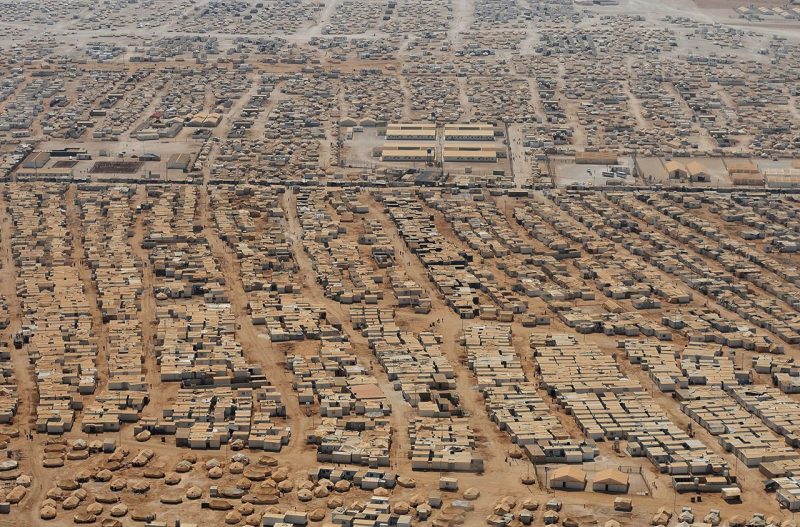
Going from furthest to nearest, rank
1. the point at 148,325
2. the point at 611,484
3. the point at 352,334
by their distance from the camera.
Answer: the point at 148,325
the point at 352,334
the point at 611,484

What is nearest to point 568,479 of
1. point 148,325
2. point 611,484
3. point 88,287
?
point 611,484

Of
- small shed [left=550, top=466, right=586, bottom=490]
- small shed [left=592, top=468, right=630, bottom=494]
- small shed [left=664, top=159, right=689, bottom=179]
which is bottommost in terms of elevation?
small shed [left=664, top=159, right=689, bottom=179]

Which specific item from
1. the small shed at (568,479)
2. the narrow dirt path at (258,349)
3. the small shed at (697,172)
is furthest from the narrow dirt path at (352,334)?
the small shed at (697,172)

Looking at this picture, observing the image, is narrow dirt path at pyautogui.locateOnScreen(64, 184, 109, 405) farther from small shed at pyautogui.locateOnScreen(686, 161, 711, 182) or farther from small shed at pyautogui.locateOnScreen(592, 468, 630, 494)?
small shed at pyautogui.locateOnScreen(686, 161, 711, 182)

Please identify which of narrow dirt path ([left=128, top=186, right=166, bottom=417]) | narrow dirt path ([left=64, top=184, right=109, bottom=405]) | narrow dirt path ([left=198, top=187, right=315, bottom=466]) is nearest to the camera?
narrow dirt path ([left=198, top=187, right=315, bottom=466])

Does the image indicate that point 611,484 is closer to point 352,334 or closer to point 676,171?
point 352,334

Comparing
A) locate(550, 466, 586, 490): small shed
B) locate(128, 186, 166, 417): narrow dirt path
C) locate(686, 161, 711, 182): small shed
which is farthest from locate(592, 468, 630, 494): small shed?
locate(686, 161, 711, 182): small shed

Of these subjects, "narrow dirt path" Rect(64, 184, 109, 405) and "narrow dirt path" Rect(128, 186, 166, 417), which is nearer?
"narrow dirt path" Rect(128, 186, 166, 417)

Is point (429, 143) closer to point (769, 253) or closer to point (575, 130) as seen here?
point (575, 130)

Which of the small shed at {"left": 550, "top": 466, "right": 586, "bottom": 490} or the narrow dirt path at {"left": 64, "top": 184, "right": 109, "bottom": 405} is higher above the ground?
the small shed at {"left": 550, "top": 466, "right": 586, "bottom": 490}
